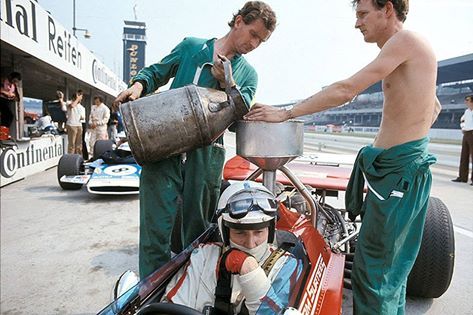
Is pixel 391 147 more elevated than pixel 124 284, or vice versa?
pixel 391 147

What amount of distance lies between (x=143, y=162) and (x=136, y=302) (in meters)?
0.67

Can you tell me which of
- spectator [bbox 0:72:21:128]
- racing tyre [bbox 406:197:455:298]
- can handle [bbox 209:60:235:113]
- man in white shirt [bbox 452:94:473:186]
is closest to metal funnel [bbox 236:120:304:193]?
can handle [bbox 209:60:235:113]

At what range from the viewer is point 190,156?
81.8 inches

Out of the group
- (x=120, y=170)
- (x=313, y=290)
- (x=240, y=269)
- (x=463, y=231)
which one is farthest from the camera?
(x=120, y=170)

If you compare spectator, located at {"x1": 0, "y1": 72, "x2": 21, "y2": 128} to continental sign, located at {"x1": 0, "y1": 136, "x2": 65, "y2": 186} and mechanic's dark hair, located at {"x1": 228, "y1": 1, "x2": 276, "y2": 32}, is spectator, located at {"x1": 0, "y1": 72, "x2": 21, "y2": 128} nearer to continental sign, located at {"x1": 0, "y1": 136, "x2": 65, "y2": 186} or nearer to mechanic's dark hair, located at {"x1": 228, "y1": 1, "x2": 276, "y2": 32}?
continental sign, located at {"x1": 0, "y1": 136, "x2": 65, "y2": 186}

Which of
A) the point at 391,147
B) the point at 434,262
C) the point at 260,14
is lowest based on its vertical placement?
the point at 434,262

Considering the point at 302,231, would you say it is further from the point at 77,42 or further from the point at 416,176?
the point at 77,42

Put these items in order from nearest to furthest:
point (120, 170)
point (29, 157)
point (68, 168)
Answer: point (120, 170) → point (68, 168) → point (29, 157)

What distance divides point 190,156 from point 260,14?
85cm

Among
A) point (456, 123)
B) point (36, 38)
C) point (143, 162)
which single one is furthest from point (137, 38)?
point (143, 162)

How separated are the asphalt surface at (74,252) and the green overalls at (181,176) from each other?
71 cm

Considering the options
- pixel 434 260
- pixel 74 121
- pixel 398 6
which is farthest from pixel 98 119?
pixel 398 6

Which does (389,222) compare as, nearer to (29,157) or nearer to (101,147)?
(101,147)

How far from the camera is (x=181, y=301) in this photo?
4.68 feet
